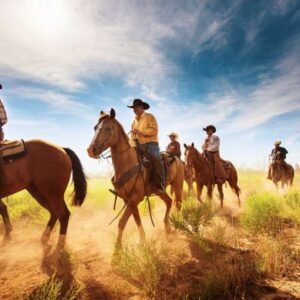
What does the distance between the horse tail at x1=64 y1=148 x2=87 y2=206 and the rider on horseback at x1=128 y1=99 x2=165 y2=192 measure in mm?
1336

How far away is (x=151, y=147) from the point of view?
700 centimetres

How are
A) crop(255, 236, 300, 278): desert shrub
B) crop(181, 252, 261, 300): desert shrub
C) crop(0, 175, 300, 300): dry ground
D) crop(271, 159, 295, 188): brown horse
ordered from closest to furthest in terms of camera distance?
crop(181, 252, 261, 300): desert shrub → crop(0, 175, 300, 300): dry ground → crop(255, 236, 300, 278): desert shrub → crop(271, 159, 295, 188): brown horse

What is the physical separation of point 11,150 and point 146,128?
2891 millimetres

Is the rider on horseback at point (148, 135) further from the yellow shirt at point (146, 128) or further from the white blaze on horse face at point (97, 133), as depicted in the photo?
the white blaze on horse face at point (97, 133)

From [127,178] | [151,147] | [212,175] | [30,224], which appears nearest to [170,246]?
[127,178]

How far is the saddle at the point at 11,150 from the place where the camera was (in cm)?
584

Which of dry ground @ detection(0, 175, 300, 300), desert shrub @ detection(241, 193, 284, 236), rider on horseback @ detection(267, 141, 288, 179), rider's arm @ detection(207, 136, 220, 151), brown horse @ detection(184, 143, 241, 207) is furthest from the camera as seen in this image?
rider on horseback @ detection(267, 141, 288, 179)

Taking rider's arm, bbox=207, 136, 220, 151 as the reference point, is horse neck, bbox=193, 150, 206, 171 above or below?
below

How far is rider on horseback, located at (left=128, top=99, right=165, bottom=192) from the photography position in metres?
6.94

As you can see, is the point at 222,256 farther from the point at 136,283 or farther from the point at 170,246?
the point at 136,283

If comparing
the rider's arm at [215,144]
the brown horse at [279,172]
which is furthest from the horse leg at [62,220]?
the brown horse at [279,172]

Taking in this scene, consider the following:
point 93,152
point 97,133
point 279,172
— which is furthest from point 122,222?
point 279,172

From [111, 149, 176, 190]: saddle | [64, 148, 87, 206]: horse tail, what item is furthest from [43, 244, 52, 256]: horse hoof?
[111, 149, 176, 190]: saddle

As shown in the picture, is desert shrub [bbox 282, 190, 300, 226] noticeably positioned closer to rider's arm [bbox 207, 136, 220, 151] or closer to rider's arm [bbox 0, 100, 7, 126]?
rider's arm [bbox 207, 136, 220, 151]
